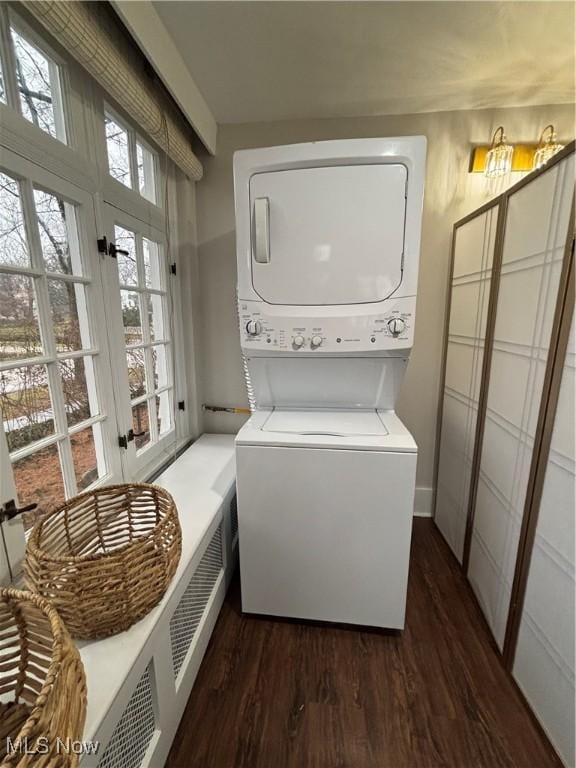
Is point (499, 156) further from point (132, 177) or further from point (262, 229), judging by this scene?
point (132, 177)

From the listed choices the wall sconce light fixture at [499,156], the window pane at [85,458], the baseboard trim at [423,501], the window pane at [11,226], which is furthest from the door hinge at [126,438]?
the wall sconce light fixture at [499,156]

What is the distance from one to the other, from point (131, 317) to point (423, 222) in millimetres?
1784

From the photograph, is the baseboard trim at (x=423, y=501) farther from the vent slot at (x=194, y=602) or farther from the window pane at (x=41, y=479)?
the window pane at (x=41, y=479)

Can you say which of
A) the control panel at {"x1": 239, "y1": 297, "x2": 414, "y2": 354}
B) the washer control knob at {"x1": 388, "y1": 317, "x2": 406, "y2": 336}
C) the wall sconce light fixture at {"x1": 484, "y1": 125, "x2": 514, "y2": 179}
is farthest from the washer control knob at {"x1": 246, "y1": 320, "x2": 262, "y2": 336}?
the wall sconce light fixture at {"x1": 484, "y1": 125, "x2": 514, "y2": 179}

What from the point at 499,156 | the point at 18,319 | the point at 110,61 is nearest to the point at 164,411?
the point at 18,319

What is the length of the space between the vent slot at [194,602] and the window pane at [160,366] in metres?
0.90

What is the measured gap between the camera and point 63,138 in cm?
115

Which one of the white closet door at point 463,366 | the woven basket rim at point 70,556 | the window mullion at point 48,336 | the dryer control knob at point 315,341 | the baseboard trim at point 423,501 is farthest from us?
the baseboard trim at point 423,501

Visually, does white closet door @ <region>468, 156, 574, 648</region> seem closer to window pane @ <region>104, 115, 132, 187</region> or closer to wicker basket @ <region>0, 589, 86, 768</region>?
wicker basket @ <region>0, 589, 86, 768</region>

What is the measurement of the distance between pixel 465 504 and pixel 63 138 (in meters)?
2.45

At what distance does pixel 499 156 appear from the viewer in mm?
1759

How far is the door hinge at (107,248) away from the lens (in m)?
1.30

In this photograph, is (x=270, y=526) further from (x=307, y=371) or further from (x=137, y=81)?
(x=137, y=81)

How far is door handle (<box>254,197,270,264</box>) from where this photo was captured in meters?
1.32
